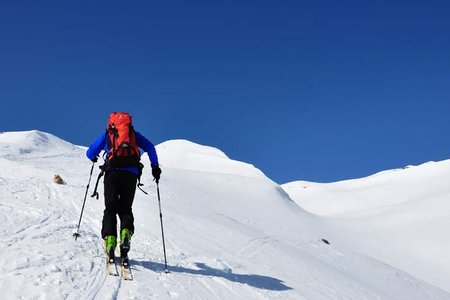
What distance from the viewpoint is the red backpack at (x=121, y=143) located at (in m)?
6.52

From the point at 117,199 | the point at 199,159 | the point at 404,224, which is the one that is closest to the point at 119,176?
the point at 117,199

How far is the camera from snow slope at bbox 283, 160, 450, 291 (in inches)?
1159

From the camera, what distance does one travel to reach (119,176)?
21.5 ft

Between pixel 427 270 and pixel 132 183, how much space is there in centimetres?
2696

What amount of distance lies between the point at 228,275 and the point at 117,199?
7.91 ft

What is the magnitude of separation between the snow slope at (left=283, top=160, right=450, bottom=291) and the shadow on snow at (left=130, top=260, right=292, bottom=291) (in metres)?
20.6

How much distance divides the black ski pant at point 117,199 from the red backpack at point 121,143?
168 millimetres

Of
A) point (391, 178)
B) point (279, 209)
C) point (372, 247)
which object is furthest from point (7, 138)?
point (391, 178)

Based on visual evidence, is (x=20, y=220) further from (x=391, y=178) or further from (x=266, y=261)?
(x=391, y=178)

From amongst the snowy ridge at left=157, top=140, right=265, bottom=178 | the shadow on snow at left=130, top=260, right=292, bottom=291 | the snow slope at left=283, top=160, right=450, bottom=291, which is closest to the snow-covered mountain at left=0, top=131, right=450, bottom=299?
the shadow on snow at left=130, top=260, right=292, bottom=291

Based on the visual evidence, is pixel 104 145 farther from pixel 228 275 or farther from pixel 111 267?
pixel 228 275

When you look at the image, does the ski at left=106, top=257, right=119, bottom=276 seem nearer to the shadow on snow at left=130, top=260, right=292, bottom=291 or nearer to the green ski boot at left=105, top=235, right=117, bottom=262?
the green ski boot at left=105, top=235, right=117, bottom=262

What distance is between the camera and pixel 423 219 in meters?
39.2

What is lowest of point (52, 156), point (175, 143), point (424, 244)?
point (52, 156)
